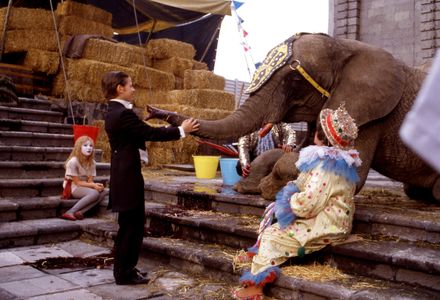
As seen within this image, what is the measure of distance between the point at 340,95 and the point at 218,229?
59.6 inches

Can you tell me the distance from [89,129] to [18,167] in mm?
1055

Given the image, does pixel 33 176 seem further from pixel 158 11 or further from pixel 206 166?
pixel 158 11

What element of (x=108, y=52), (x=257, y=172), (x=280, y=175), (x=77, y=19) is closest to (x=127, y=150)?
(x=280, y=175)

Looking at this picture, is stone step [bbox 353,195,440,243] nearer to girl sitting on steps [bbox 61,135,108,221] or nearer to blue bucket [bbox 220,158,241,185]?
blue bucket [bbox 220,158,241,185]

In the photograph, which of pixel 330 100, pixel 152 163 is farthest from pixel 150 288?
pixel 152 163

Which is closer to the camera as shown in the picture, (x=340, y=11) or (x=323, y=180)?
(x=323, y=180)

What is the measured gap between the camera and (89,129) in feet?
22.1

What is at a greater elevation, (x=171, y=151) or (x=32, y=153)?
(x=171, y=151)

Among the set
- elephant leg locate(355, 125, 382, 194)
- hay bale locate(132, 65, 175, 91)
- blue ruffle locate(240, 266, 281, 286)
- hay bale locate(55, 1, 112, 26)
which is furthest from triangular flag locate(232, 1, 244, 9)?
blue ruffle locate(240, 266, 281, 286)

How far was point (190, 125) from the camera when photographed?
377cm

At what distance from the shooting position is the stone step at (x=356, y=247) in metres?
3.08

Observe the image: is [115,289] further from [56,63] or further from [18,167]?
[56,63]

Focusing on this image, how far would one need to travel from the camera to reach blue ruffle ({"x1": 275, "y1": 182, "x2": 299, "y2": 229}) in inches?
133

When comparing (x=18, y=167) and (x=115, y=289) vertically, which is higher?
(x=18, y=167)
